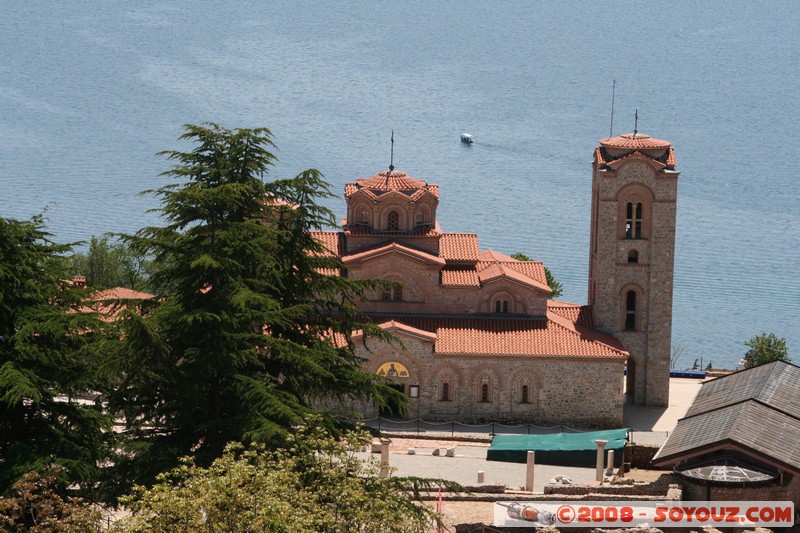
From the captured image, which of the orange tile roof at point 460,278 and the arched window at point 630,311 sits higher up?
the orange tile roof at point 460,278

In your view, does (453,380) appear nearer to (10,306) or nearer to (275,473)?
(10,306)

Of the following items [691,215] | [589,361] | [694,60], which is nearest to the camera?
[589,361]

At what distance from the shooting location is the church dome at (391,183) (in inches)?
2087

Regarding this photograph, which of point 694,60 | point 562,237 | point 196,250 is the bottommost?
point 196,250

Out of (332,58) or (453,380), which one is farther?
(332,58)

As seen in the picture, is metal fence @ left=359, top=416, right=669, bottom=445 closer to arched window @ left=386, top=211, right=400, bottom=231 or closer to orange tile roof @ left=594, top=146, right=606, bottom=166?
arched window @ left=386, top=211, right=400, bottom=231

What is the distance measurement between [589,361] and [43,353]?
927 inches

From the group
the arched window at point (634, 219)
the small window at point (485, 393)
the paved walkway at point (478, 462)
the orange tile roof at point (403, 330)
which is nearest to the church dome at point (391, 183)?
the orange tile roof at point (403, 330)

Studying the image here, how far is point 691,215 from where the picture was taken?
11825cm

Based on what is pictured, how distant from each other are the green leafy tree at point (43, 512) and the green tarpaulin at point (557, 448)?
64.6ft

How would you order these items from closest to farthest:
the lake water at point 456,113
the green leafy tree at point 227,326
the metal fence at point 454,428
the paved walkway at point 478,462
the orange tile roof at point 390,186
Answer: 1. the green leafy tree at point 227,326
2. the paved walkway at point 478,462
3. the metal fence at point 454,428
4. the orange tile roof at point 390,186
5. the lake water at point 456,113

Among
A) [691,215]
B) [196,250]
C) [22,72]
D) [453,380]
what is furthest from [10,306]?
[22,72]

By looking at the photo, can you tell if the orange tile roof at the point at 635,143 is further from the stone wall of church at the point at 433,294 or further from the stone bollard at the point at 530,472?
the stone bollard at the point at 530,472

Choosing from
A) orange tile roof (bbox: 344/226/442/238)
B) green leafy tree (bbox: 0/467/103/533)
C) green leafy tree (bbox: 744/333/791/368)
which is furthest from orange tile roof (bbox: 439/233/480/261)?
green leafy tree (bbox: 0/467/103/533)
